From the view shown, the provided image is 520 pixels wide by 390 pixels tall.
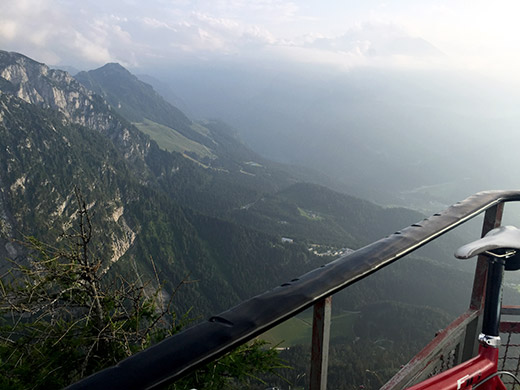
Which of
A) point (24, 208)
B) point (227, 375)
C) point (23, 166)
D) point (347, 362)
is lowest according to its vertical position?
point (347, 362)

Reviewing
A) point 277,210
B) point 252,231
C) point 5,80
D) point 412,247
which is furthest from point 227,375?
point 5,80

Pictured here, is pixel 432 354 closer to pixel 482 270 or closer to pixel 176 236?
pixel 482 270

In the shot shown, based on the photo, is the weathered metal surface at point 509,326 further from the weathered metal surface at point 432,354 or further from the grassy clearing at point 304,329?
the grassy clearing at point 304,329

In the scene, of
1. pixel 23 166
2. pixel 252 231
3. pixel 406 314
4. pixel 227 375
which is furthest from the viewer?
pixel 252 231

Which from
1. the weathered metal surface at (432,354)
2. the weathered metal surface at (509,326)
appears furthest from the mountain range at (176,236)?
the weathered metal surface at (432,354)

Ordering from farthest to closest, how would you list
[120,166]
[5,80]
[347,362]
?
[5,80]
[120,166]
[347,362]

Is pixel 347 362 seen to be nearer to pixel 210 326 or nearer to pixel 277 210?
pixel 210 326
